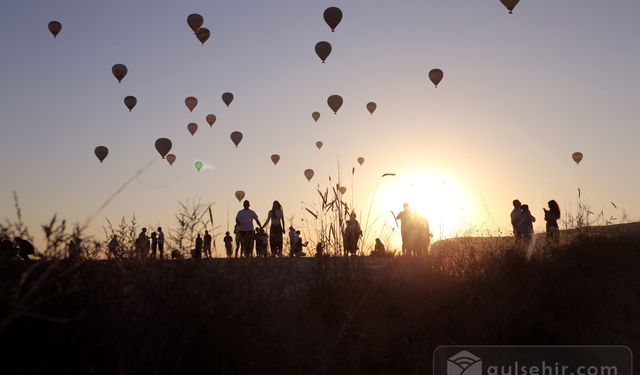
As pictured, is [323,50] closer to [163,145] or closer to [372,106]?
[372,106]

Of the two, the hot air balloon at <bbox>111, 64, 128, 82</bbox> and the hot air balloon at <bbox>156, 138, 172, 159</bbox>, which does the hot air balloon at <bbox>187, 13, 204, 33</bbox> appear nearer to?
the hot air balloon at <bbox>111, 64, 128, 82</bbox>

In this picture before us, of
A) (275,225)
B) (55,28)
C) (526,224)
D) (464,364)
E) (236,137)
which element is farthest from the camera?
(236,137)

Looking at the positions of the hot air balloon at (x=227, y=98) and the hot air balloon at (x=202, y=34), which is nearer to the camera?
the hot air balloon at (x=202, y=34)

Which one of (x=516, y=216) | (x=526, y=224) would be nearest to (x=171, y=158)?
(x=516, y=216)

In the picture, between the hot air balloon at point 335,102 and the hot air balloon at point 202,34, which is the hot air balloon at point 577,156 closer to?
the hot air balloon at point 335,102

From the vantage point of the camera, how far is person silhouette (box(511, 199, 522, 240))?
21.5 meters

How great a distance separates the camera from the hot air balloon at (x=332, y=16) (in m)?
30.7

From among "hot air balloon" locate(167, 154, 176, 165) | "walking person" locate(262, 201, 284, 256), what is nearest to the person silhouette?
"walking person" locate(262, 201, 284, 256)

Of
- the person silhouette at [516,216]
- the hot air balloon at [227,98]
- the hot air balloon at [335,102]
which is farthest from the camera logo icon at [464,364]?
the hot air balloon at [227,98]

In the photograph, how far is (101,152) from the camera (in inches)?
1352

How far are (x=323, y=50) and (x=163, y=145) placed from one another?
7.75 metres

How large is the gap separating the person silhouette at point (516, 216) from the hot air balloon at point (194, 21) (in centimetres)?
1647

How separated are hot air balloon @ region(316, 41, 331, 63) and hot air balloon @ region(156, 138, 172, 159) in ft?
24.1

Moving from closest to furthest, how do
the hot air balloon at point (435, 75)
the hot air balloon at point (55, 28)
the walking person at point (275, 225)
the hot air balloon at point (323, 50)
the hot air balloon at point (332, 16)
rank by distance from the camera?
1. the walking person at point (275, 225)
2. the hot air balloon at point (332, 16)
3. the hot air balloon at point (323, 50)
4. the hot air balloon at point (55, 28)
5. the hot air balloon at point (435, 75)
